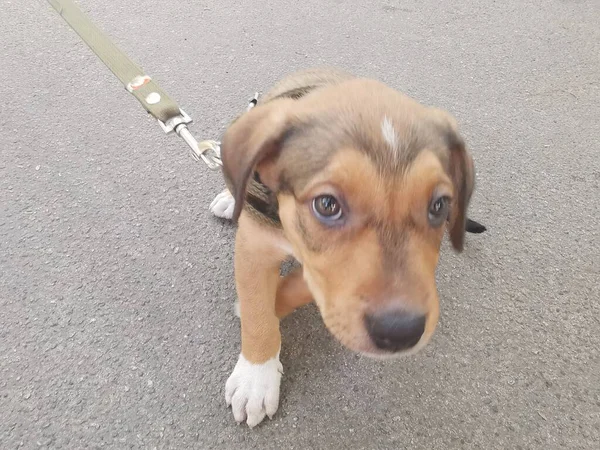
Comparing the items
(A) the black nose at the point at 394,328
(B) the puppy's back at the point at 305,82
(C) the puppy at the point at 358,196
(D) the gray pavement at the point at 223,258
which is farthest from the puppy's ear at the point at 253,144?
(D) the gray pavement at the point at 223,258

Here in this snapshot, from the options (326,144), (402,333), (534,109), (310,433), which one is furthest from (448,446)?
(534,109)

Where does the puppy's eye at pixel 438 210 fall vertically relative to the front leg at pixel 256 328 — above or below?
above

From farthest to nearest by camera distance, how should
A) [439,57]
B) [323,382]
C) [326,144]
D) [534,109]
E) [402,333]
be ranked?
[439,57], [534,109], [323,382], [326,144], [402,333]

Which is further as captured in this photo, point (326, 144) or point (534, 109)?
point (534, 109)

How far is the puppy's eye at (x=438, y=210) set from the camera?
139 centimetres

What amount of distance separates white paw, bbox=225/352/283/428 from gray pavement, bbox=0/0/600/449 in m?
0.06

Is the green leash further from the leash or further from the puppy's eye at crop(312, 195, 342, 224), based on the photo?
the puppy's eye at crop(312, 195, 342, 224)

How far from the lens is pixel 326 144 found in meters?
1.36

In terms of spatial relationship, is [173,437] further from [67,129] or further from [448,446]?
[67,129]

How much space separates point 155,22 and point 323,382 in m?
2.60

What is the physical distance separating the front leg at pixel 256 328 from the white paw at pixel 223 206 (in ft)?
1.94

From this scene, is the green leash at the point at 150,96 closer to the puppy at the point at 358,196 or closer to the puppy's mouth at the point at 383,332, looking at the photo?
the puppy at the point at 358,196

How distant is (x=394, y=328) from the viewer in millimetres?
1246

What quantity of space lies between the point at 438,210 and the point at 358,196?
0.25 meters
